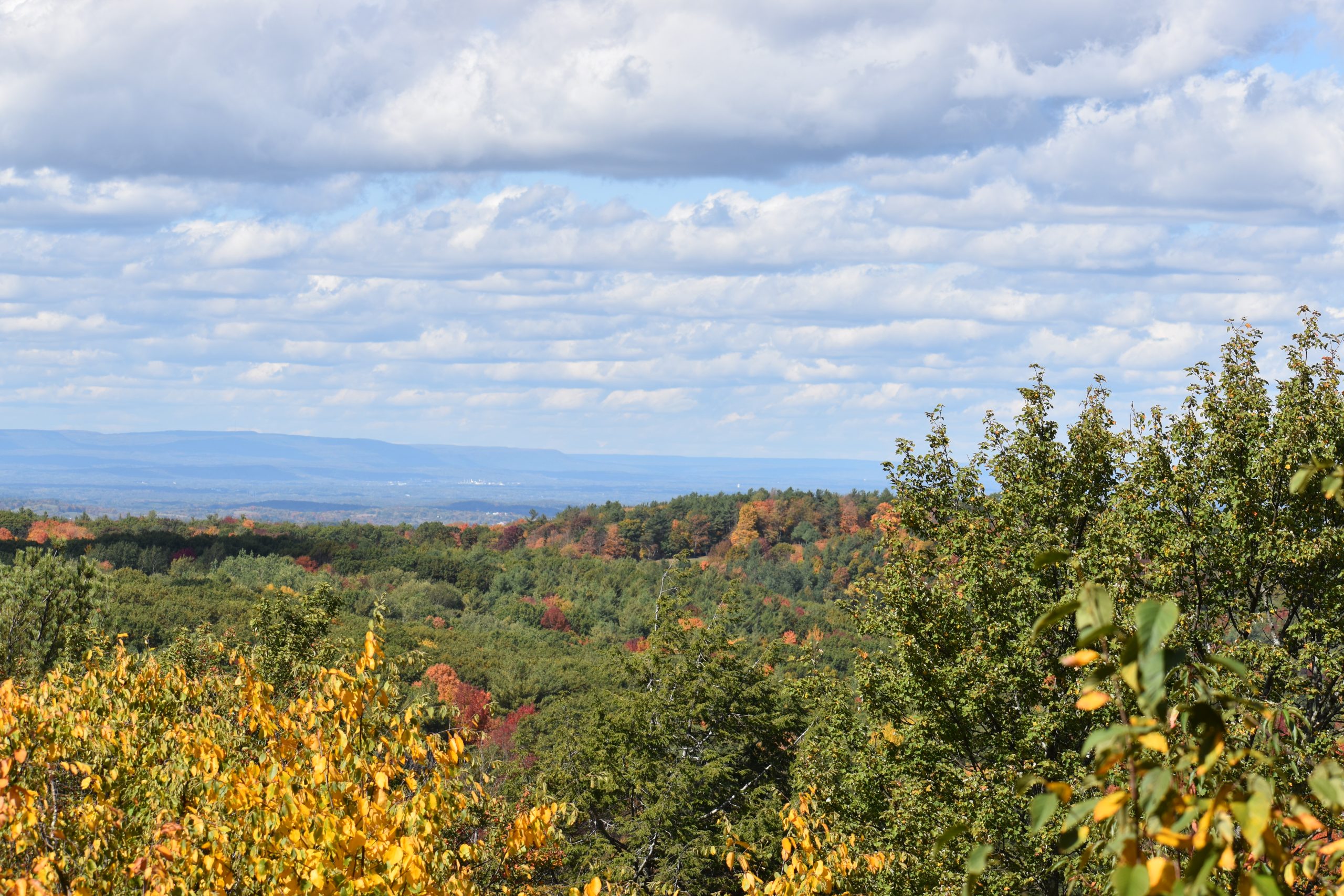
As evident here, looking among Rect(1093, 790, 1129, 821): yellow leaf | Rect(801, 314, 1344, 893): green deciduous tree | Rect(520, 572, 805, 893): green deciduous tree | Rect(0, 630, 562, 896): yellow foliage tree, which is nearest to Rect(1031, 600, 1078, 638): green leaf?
Rect(1093, 790, 1129, 821): yellow leaf

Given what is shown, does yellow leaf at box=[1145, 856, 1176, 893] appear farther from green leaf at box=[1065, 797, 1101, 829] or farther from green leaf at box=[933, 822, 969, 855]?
green leaf at box=[933, 822, 969, 855]

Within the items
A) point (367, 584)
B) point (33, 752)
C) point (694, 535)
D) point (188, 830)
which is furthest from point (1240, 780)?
point (694, 535)

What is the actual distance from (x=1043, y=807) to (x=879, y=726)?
18.4 m

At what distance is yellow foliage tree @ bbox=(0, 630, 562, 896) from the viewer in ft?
20.9

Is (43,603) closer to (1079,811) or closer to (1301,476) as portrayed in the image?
(1079,811)

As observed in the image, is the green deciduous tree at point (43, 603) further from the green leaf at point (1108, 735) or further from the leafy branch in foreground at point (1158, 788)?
the green leaf at point (1108, 735)

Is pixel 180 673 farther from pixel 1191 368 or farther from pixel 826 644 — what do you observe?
pixel 826 644

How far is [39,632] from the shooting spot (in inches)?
1013

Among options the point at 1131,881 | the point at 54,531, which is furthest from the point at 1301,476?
the point at 54,531

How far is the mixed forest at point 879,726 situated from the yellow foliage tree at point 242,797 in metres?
0.04

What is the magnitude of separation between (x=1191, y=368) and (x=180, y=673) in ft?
50.8

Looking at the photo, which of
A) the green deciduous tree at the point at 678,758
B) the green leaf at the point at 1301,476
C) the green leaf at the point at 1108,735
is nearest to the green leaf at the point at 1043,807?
the green leaf at the point at 1108,735

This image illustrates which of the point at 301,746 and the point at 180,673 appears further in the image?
the point at 180,673

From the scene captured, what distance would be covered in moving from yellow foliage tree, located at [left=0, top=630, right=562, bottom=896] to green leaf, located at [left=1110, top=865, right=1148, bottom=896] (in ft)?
14.0
